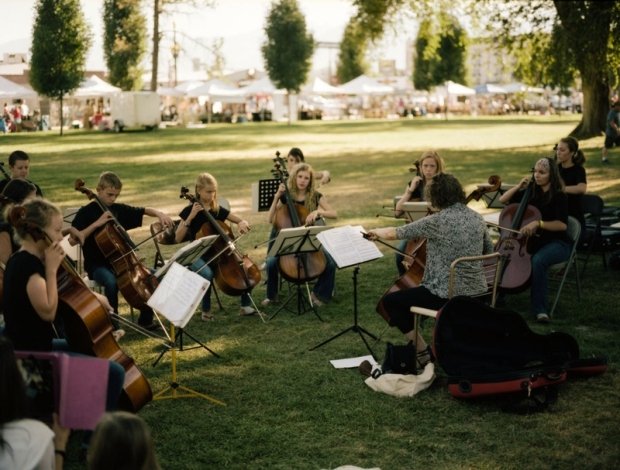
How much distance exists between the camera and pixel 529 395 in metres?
5.21

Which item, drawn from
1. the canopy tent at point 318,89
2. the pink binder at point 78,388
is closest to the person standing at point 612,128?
the pink binder at point 78,388

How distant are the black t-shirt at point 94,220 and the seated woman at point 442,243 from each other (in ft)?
8.72

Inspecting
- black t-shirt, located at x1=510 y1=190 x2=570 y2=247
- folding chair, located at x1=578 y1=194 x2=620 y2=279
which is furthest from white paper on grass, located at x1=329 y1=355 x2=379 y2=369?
folding chair, located at x1=578 y1=194 x2=620 y2=279

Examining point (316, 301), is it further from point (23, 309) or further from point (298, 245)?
point (23, 309)

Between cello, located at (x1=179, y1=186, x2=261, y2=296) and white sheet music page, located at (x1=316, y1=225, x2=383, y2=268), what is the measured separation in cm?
152

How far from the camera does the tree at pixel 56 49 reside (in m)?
39.5

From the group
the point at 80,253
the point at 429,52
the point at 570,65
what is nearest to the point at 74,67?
the point at 429,52

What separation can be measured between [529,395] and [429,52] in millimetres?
28241

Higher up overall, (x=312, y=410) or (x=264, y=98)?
(x=264, y=98)

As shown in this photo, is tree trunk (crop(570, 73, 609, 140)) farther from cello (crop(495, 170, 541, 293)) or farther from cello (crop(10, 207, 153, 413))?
cello (crop(10, 207, 153, 413))

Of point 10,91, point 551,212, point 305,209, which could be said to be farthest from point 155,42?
point 551,212

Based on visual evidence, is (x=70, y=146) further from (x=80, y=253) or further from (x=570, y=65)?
(x=80, y=253)

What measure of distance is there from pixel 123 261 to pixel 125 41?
45.3m

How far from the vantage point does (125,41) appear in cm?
4903
